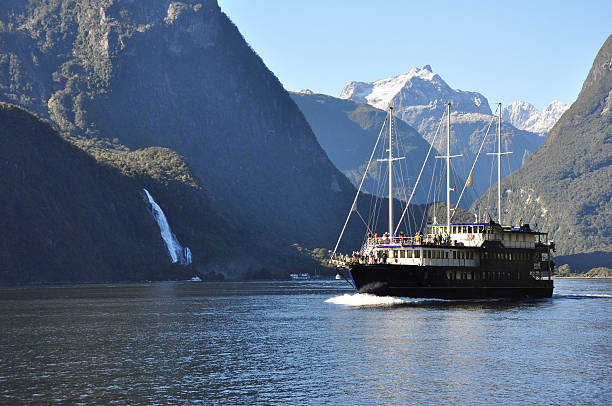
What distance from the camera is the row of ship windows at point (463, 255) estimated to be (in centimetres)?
13500

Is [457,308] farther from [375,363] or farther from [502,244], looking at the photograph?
[375,363]

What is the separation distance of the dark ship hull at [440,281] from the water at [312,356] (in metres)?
7.31

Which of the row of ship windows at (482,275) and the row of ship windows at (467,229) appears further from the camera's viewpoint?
the row of ship windows at (467,229)

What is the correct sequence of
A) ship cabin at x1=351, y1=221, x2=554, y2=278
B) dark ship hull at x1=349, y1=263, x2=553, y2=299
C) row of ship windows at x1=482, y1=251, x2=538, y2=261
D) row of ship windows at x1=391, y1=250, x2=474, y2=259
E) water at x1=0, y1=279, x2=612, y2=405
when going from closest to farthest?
water at x1=0, y1=279, x2=612, y2=405, dark ship hull at x1=349, y1=263, x2=553, y2=299, row of ship windows at x1=391, y1=250, x2=474, y2=259, ship cabin at x1=351, y1=221, x2=554, y2=278, row of ship windows at x1=482, y1=251, x2=538, y2=261

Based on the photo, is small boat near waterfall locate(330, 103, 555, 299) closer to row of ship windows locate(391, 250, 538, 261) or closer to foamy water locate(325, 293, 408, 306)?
row of ship windows locate(391, 250, 538, 261)

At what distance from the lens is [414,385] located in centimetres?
6438

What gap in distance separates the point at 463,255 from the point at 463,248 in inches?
47.6

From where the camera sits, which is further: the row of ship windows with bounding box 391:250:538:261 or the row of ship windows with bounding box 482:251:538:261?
the row of ship windows with bounding box 482:251:538:261

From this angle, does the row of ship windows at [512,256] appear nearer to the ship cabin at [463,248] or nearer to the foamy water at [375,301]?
the ship cabin at [463,248]

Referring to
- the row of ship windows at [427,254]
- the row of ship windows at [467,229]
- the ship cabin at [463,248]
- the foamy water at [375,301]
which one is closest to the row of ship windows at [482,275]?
the ship cabin at [463,248]

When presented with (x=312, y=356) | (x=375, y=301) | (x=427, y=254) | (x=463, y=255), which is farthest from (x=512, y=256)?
(x=312, y=356)

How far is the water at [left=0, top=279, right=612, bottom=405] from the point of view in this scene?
61375 millimetres

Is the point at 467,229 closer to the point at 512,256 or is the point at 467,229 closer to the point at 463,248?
the point at 463,248

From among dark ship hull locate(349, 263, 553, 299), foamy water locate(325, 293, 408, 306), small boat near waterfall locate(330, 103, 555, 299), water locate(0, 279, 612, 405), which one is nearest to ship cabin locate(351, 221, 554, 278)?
small boat near waterfall locate(330, 103, 555, 299)
